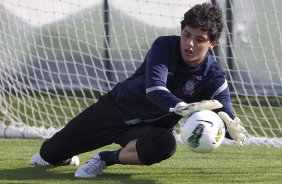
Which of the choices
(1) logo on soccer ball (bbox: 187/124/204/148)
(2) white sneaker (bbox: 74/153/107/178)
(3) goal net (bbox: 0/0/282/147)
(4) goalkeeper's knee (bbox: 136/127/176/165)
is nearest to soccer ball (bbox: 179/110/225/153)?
(1) logo on soccer ball (bbox: 187/124/204/148)

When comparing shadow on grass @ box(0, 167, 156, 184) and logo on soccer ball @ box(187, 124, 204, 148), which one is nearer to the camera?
logo on soccer ball @ box(187, 124, 204, 148)

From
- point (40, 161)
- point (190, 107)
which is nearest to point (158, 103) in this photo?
point (190, 107)

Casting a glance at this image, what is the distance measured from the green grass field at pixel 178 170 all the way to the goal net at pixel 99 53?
1.32m

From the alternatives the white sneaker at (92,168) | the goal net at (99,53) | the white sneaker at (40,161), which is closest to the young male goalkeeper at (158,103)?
the white sneaker at (92,168)

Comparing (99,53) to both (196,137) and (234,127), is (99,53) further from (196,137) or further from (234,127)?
(196,137)

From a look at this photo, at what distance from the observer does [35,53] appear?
8305 mm

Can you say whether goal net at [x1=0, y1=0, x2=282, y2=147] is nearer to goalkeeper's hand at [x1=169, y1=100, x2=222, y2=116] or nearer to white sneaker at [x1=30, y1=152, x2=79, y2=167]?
white sneaker at [x1=30, y1=152, x2=79, y2=167]

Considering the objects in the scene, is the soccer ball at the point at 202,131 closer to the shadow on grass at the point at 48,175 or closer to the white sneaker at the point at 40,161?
the shadow on grass at the point at 48,175

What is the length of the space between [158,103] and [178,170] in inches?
38.4

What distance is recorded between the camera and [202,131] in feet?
13.5

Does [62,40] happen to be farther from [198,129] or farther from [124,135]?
[198,129]

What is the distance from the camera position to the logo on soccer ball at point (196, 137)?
13.4ft

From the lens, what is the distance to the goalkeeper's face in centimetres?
444

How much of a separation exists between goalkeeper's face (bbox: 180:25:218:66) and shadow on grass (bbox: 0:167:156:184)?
0.76m
